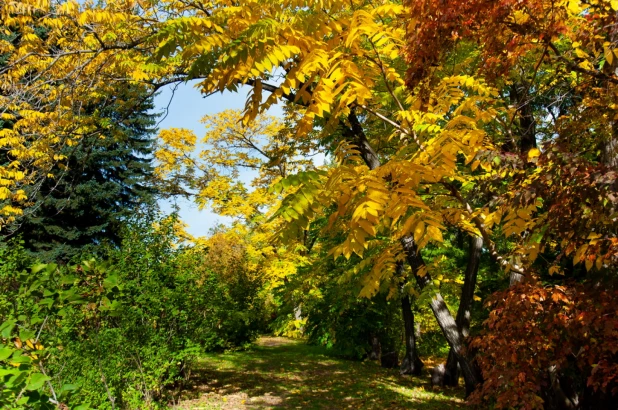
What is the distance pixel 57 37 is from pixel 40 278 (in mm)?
5399

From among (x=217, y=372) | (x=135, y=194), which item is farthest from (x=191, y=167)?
(x=217, y=372)

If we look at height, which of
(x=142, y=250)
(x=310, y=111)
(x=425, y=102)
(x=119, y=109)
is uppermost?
(x=119, y=109)

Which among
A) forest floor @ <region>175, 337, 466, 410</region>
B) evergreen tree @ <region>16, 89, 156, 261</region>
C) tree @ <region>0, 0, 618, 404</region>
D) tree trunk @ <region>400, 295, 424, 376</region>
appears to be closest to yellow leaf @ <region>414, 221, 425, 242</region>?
tree @ <region>0, 0, 618, 404</region>

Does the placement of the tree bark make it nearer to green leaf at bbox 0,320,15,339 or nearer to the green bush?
the green bush

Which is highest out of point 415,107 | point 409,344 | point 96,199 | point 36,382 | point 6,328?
point 96,199

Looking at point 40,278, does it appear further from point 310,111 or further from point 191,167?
point 191,167

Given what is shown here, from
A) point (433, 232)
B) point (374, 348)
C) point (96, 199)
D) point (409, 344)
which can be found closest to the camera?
point (433, 232)

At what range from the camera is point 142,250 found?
7117mm

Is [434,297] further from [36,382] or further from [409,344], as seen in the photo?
[409,344]

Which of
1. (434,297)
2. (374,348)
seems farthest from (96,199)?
(434,297)

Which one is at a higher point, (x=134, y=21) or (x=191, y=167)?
(x=191, y=167)

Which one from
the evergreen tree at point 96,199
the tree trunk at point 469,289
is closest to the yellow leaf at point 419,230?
the tree trunk at point 469,289

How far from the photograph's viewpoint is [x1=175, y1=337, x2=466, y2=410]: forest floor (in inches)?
313

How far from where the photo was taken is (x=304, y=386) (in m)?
9.59
